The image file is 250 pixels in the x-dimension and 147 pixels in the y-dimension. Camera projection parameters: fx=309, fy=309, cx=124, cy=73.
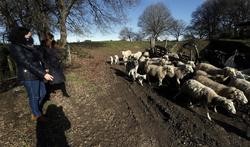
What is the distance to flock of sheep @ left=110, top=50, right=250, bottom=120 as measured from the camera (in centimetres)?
998

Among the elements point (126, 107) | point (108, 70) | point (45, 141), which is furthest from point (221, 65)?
point (45, 141)

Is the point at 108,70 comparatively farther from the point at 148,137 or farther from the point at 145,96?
the point at 148,137

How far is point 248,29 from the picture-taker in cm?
3466

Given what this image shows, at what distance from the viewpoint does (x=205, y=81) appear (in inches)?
477

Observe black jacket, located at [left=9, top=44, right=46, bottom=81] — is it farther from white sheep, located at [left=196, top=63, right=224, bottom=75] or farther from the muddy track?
white sheep, located at [left=196, top=63, right=224, bottom=75]

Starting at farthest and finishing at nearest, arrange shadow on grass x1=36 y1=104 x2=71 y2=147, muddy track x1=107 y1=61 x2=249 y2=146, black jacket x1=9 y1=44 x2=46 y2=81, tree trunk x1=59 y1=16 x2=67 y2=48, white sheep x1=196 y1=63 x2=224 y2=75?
1. tree trunk x1=59 y1=16 x2=67 y2=48
2. white sheep x1=196 y1=63 x2=224 y2=75
3. shadow on grass x1=36 y1=104 x2=71 y2=147
4. muddy track x1=107 y1=61 x2=249 y2=146
5. black jacket x1=9 y1=44 x2=46 y2=81

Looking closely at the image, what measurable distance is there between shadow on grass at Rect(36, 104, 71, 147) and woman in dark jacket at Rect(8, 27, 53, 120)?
1212 millimetres

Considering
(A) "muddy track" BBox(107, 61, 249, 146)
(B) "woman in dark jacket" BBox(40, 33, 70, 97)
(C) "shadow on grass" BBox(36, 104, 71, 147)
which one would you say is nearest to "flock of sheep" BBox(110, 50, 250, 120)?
(A) "muddy track" BBox(107, 61, 249, 146)

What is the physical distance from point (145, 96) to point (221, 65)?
32.2ft

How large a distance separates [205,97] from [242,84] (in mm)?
2041

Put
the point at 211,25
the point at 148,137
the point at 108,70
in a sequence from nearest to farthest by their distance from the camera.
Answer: the point at 148,137, the point at 108,70, the point at 211,25

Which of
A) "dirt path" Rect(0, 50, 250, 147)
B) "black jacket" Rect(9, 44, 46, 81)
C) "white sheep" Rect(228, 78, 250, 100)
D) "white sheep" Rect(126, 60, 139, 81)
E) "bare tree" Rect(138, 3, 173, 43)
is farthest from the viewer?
"bare tree" Rect(138, 3, 173, 43)

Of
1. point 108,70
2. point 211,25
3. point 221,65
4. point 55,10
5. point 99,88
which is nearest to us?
point 99,88

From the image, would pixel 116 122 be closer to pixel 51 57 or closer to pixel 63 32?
pixel 51 57
